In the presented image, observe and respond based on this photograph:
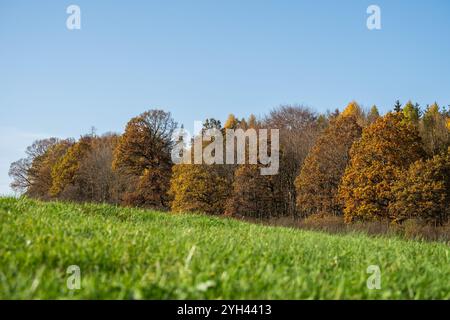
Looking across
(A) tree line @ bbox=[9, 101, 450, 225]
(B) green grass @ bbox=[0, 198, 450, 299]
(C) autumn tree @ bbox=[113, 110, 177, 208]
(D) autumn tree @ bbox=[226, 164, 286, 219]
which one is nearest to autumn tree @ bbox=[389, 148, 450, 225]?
(A) tree line @ bbox=[9, 101, 450, 225]

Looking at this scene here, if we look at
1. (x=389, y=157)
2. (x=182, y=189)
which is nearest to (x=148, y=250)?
(x=389, y=157)

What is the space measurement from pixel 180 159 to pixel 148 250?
48041mm

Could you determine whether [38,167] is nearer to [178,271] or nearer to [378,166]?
[378,166]

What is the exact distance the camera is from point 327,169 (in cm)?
4309

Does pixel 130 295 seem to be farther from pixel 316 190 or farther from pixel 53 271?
pixel 316 190

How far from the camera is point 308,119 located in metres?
73.1

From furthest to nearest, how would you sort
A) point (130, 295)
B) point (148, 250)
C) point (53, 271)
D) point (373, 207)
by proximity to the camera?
point (373, 207), point (148, 250), point (53, 271), point (130, 295)

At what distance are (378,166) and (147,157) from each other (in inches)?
1076

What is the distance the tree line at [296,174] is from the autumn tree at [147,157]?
0.12 metres

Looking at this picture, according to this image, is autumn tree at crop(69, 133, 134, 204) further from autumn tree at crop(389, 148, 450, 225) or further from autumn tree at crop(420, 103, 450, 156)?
autumn tree at crop(420, 103, 450, 156)

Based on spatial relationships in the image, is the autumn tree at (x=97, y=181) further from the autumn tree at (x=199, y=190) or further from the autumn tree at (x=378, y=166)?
the autumn tree at (x=378, y=166)

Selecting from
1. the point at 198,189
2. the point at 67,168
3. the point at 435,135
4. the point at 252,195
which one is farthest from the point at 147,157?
the point at 435,135

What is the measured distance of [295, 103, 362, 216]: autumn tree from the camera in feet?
139
